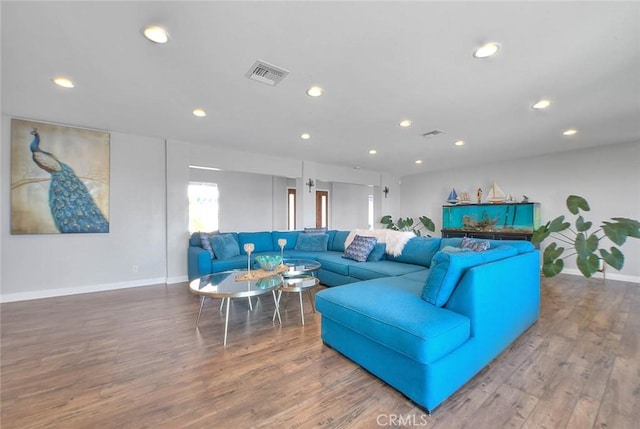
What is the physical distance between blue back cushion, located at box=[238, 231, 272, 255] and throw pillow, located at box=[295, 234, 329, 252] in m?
0.54

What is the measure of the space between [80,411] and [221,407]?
80cm

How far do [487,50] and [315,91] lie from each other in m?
1.44

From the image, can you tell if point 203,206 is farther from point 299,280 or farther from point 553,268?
point 553,268

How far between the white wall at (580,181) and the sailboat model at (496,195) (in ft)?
0.61

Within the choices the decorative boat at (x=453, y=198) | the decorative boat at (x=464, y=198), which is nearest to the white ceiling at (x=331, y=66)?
the decorative boat at (x=464, y=198)

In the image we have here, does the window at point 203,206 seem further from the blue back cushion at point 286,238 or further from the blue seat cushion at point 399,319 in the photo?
the blue seat cushion at point 399,319

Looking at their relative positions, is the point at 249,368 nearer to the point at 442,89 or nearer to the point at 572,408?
the point at 572,408

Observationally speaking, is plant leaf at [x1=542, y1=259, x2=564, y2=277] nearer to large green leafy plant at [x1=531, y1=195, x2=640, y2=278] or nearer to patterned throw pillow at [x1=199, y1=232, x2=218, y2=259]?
large green leafy plant at [x1=531, y1=195, x2=640, y2=278]

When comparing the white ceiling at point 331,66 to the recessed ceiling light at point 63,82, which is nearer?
the white ceiling at point 331,66

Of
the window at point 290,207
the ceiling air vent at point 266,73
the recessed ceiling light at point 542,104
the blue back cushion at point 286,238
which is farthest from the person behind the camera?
the window at point 290,207

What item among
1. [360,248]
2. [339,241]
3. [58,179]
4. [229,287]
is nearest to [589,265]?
[360,248]

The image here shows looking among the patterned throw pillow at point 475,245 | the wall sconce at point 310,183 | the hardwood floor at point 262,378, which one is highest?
the wall sconce at point 310,183

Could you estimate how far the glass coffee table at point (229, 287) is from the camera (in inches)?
86.0

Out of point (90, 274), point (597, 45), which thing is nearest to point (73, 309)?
point (90, 274)
